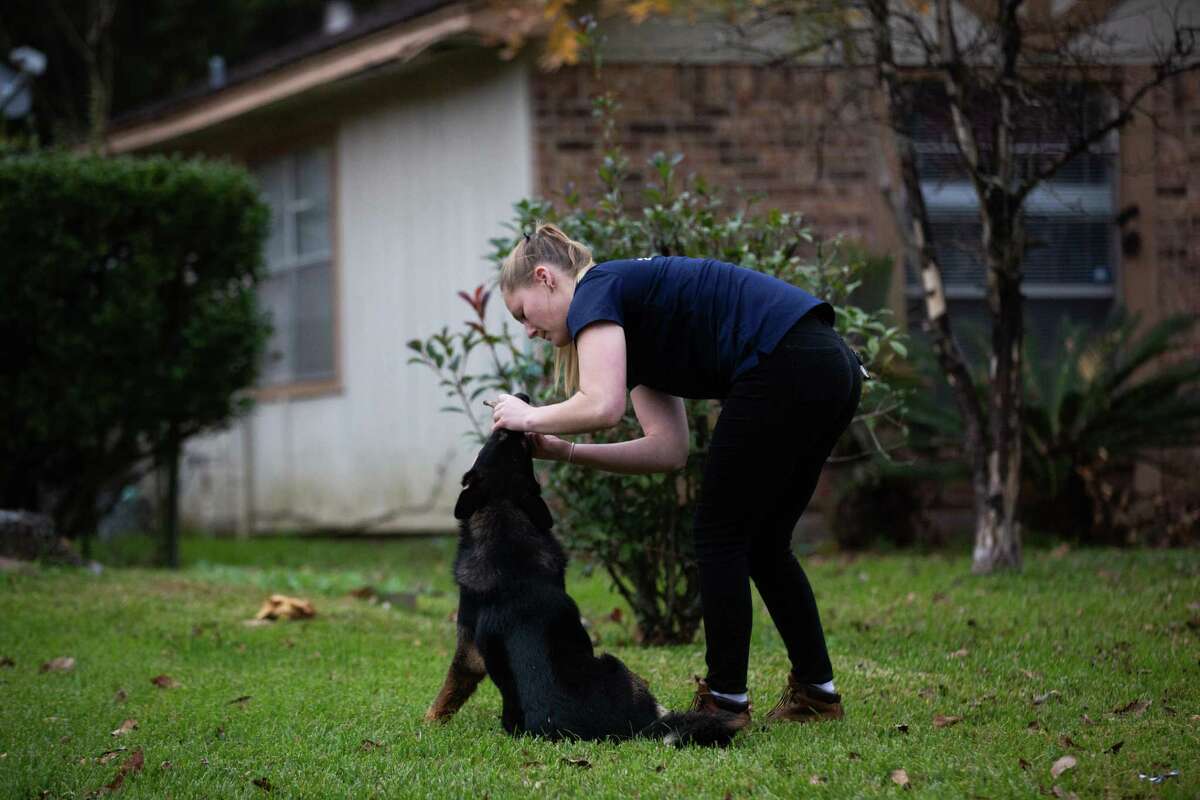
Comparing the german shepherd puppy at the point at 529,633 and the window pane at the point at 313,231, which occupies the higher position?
the window pane at the point at 313,231

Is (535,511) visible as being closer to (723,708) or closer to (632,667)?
(723,708)

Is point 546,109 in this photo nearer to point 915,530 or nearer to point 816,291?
point 915,530

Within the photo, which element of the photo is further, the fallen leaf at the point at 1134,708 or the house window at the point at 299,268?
the house window at the point at 299,268

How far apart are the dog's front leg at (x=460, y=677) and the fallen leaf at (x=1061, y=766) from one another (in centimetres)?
165

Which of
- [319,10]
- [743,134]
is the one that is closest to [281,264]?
[743,134]

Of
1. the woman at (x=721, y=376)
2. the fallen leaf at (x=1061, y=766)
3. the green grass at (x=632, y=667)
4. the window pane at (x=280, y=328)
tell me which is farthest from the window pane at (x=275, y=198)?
the fallen leaf at (x=1061, y=766)

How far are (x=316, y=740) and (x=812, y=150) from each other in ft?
22.4

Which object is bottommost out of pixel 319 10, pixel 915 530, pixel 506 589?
pixel 915 530

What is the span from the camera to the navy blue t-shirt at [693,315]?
3811 millimetres

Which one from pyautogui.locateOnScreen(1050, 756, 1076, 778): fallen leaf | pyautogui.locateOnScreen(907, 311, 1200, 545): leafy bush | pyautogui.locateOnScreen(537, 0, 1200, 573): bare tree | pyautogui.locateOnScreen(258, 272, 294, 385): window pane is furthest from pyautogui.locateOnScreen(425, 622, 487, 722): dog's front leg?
pyautogui.locateOnScreen(258, 272, 294, 385): window pane

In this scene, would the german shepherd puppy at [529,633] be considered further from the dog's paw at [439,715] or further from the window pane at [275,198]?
the window pane at [275,198]

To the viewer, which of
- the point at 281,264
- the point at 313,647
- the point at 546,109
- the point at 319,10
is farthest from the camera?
the point at 319,10

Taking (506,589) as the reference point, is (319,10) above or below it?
above

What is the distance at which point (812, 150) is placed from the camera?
9828 millimetres
